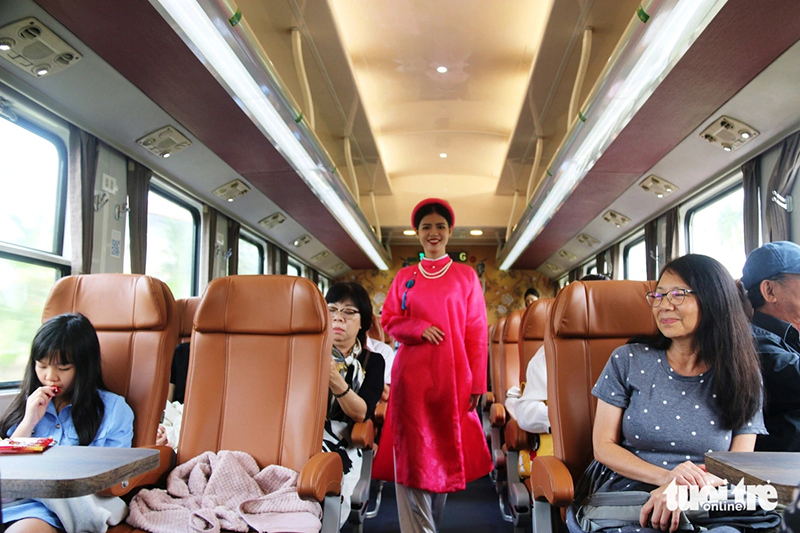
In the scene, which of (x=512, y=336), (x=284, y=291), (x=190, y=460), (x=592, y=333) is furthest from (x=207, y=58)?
(x=512, y=336)

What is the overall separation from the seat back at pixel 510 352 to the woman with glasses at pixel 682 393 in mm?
2599

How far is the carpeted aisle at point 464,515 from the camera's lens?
3.66m

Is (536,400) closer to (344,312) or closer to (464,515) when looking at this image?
(344,312)

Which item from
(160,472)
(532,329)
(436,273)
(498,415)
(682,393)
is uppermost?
(436,273)

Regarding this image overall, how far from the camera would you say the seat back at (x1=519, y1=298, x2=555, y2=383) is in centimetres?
330

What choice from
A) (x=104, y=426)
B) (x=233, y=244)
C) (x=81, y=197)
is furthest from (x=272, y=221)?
(x=104, y=426)

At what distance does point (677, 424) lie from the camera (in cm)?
168

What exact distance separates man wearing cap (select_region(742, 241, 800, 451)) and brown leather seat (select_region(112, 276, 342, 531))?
1582 millimetres

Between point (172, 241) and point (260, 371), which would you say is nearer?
point (260, 371)

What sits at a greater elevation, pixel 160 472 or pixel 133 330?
pixel 133 330

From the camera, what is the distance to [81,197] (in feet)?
12.5

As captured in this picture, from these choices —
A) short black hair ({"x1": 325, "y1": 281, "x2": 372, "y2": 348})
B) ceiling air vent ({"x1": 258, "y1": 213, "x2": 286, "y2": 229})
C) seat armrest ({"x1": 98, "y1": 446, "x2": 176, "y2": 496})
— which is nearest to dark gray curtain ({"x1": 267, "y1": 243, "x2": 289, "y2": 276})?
ceiling air vent ({"x1": 258, "y1": 213, "x2": 286, "y2": 229})

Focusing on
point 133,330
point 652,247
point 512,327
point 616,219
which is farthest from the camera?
point 616,219

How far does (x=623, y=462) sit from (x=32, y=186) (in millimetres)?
3703
